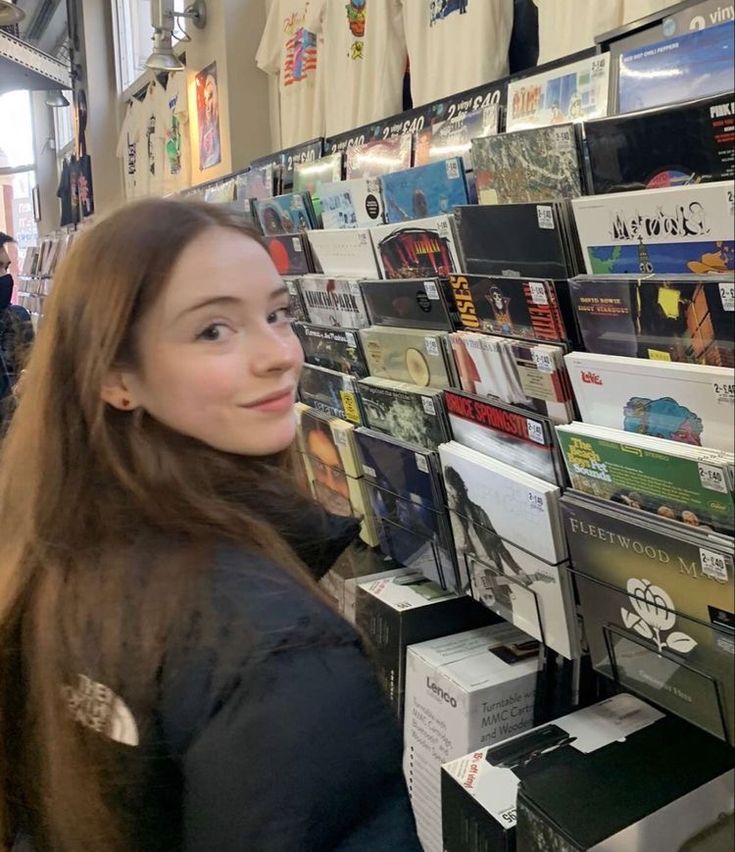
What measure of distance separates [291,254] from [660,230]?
1115 mm

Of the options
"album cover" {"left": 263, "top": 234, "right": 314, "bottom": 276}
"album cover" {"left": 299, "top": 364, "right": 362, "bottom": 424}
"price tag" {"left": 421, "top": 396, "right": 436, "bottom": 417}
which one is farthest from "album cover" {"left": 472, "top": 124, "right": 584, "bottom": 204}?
"album cover" {"left": 263, "top": 234, "right": 314, "bottom": 276}

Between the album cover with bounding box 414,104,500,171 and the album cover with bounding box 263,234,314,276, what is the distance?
0.36 metres

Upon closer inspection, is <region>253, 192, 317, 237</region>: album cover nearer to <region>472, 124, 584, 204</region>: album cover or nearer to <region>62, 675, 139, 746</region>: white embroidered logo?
<region>472, 124, 584, 204</region>: album cover

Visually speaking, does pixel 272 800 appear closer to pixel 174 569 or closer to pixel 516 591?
pixel 174 569

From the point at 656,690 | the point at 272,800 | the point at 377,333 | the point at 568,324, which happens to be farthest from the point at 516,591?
the point at 272,800

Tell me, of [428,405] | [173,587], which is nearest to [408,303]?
[428,405]

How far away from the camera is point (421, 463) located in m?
1.43

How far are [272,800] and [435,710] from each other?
0.92m

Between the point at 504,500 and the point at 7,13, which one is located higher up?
the point at 7,13

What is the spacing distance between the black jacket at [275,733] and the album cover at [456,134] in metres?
0.96

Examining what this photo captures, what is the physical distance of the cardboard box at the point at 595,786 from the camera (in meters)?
1.04

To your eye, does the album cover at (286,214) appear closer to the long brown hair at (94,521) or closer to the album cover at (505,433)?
the album cover at (505,433)

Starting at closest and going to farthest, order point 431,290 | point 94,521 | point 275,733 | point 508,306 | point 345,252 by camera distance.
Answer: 1. point 275,733
2. point 94,521
3. point 508,306
4. point 431,290
5. point 345,252

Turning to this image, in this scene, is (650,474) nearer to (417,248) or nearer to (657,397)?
(657,397)
